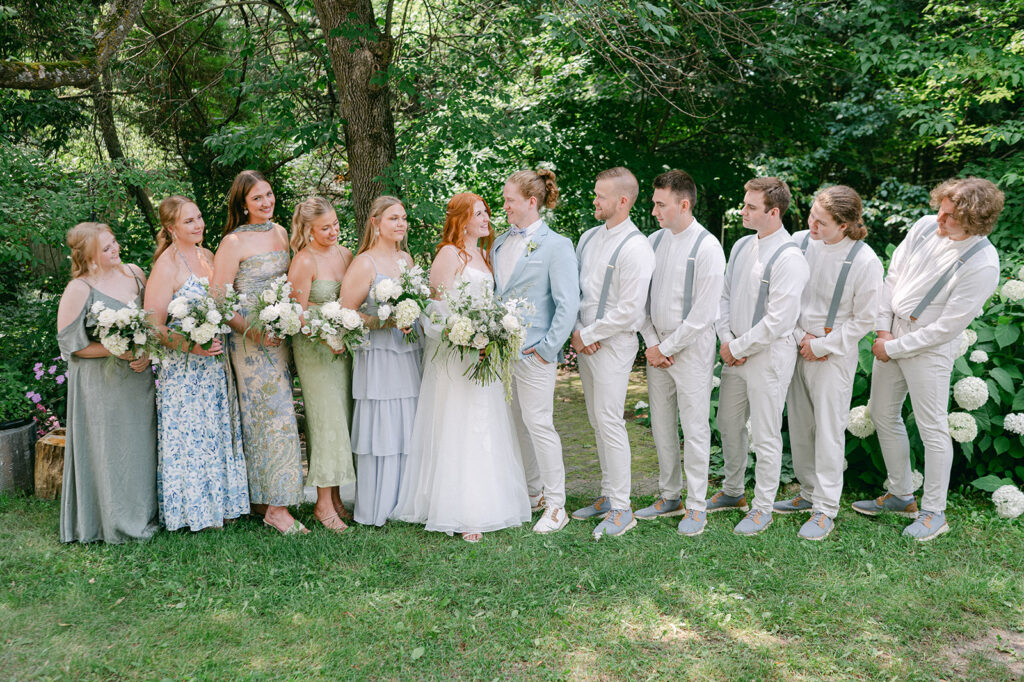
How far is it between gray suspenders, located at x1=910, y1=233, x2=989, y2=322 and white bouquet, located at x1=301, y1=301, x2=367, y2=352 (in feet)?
11.8

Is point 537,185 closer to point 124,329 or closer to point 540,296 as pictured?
point 540,296

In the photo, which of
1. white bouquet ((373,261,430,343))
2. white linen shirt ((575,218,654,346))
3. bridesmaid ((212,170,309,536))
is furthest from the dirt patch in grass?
bridesmaid ((212,170,309,536))

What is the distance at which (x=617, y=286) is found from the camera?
495 centimetres

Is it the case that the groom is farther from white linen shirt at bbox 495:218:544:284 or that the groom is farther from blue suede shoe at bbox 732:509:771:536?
blue suede shoe at bbox 732:509:771:536

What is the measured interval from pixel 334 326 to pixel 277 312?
36 cm

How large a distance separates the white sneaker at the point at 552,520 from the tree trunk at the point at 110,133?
599 centimetres

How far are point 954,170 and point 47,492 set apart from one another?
1180cm

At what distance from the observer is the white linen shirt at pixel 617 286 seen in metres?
4.89

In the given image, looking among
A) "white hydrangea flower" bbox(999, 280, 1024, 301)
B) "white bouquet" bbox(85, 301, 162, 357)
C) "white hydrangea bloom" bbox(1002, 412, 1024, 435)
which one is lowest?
"white hydrangea bloom" bbox(1002, 412, 1024, 435)

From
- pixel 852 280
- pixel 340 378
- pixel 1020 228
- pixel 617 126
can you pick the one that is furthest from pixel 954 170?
pixel 340 378

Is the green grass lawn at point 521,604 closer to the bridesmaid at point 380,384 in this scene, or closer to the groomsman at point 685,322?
the bridesmaid at point 380,384

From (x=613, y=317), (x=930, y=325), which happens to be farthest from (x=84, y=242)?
(x=930, y=325)

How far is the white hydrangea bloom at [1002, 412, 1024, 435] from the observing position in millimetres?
5324

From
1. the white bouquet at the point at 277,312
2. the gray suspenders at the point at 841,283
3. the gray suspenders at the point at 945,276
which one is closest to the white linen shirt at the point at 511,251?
the white bouquet at the point at 277,312
